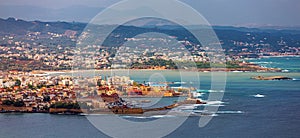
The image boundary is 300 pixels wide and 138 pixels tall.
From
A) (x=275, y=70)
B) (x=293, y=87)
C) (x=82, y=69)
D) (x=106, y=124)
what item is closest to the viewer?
(x=106, y=124)

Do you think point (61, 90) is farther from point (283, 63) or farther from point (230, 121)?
point (283, 63)

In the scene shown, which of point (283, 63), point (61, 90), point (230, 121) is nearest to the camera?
point (230, 121)

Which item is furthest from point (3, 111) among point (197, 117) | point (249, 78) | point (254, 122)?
point (249, 78)

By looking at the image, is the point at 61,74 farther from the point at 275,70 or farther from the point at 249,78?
the point at 275,70

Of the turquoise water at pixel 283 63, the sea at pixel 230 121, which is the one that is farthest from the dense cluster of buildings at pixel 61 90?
the turquoise water at pixel 283 63

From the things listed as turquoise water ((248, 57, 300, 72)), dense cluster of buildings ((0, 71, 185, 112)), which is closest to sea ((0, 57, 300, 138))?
dense cluster of buildings ((0, 71, 185, 112))

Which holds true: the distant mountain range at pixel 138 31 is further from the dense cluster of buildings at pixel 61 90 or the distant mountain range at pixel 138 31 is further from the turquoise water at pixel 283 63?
the dense cluster of buildings at pixel 61 90

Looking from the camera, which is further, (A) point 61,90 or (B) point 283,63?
(B) point 283,63

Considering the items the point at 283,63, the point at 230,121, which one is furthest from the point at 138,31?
the point at 230,121

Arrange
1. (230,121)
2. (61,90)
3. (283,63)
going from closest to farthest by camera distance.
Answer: (230,121)
(61,90)
(283,63)

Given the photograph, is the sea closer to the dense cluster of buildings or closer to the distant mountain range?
the dense cluster of buildings

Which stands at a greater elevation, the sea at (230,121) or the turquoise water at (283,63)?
the turquoise water at (283,63)
